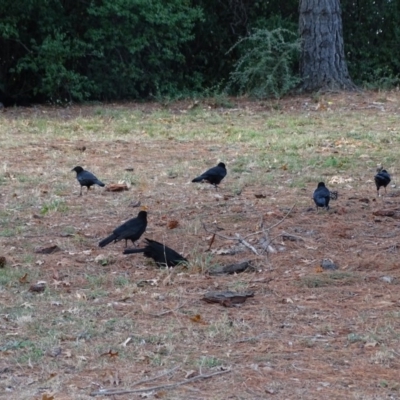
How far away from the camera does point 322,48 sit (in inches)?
806

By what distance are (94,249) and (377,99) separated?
1175cm

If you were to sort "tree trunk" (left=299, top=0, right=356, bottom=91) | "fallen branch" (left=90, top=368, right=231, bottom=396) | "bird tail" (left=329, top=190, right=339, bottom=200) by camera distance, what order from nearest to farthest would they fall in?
"fallen branch" (left=90, top=368, right=231, bottom=396)
"bird tail" (left=329, top=190, right=339, bottom=200)
"tree trunk" (left=299, top=0, right=356, bottom=91)

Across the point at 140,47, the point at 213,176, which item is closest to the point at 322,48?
the point at 140,47

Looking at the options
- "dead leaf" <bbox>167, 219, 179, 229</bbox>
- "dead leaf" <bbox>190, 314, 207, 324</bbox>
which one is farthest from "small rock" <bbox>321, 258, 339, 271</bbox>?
"dead leaf" <bbox>167, 219, 179, 229</bbox>

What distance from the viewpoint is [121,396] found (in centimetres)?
544

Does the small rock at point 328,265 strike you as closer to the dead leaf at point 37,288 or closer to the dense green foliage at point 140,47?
the dead leaf at point 37,288

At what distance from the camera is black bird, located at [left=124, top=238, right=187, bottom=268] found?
8078 millimetres

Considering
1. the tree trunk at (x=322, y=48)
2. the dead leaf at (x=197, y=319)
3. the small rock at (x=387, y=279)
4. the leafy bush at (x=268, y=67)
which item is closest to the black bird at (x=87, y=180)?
the small rock at (x=387, y=279)

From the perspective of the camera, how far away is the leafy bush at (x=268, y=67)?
20.3m

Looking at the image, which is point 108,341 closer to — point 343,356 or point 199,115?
point 343,356

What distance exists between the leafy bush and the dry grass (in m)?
5.23

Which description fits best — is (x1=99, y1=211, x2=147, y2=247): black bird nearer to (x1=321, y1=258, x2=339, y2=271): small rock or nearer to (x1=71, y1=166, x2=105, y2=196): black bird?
(x1=321, y1=258, x2=339, y2=271): small rock

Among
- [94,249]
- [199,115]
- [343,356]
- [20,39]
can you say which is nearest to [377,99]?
→ [199,115]

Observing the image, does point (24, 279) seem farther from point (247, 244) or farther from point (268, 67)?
point (268, 67)
